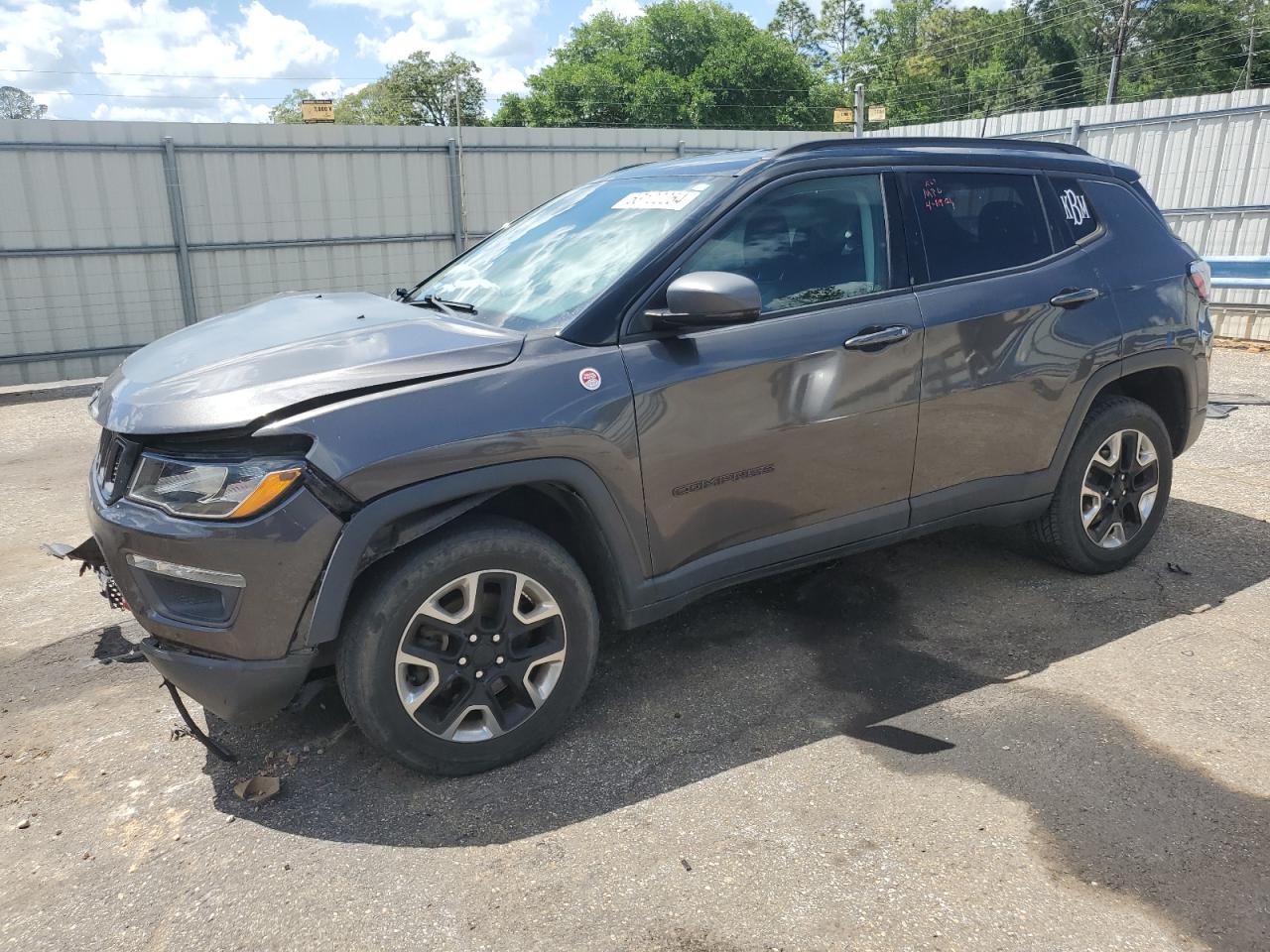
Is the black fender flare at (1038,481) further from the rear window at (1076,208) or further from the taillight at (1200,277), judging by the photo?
the rear window at (1076,208)

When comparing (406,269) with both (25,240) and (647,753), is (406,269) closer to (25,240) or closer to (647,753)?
(25,240)

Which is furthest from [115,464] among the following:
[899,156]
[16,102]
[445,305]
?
[16,102]

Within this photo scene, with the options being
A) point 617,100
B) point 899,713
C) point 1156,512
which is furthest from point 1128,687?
point 617,100

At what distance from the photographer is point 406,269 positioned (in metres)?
13.2

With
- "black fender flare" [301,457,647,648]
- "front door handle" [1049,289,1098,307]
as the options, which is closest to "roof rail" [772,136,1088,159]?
"front door handle" [1049,289,1098,307]

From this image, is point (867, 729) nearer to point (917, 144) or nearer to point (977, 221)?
point (977, 221)

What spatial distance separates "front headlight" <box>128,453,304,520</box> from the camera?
2684mm

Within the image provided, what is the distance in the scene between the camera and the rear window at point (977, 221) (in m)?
3.89

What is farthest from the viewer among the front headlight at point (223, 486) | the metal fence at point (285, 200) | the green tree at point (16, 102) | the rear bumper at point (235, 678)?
the green tree at point (16, 102)

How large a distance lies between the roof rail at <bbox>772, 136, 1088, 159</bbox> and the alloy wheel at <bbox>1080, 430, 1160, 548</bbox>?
4.46 feet

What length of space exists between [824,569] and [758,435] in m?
1.55

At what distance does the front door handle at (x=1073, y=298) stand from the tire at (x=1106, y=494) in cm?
52

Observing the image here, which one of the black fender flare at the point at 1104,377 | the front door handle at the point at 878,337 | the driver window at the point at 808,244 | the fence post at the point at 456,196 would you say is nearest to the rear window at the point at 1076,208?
the black fender flare at the point at 1104,377

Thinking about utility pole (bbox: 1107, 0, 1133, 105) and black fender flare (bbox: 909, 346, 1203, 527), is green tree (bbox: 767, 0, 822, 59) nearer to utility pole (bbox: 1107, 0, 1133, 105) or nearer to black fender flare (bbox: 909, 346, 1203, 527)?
utility pole (bbox: 1107, 0, 1133, 105)
